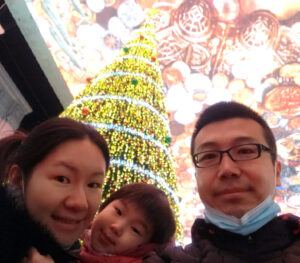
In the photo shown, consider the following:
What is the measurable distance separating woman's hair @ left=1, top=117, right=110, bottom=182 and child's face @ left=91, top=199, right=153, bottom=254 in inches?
15.0

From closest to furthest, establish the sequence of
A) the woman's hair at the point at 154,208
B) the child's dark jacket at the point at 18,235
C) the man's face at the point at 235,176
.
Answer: the child's dark jacket at the point at 18,235 < the man's face at the point at 235,176 < the woman's hair at the point at 154,208

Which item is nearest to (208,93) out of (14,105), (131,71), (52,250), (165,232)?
(14,105)

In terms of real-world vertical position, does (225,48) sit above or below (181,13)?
below

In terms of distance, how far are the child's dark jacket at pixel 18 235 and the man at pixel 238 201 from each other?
473 mm

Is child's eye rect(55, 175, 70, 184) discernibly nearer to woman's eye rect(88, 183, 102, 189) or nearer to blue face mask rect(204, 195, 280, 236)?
woman's eye rect(88, 183, 102, 189)

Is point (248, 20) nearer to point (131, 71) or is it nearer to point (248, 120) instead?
point (131, 71)

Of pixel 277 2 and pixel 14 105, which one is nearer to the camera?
pixel 14 105

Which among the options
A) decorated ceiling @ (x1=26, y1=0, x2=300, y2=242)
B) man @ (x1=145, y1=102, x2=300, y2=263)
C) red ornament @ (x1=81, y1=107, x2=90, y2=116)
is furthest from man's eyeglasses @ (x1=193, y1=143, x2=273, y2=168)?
decorated ceiling @ (x1=26, y1=0, x2=300, y2=242)

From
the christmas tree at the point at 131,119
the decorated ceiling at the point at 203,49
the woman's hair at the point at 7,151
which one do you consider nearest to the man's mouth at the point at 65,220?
the woman's hair at the point at 7,151

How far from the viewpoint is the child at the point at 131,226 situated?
6.71 feet

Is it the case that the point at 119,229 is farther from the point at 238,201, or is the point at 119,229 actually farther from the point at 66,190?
the point at 238,201

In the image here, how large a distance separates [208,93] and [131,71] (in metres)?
5.72

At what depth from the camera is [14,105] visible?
664cm

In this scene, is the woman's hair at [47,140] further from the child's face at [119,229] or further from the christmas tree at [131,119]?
the christmas tree at [131,119]
